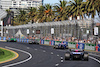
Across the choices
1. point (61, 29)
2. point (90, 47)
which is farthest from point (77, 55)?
point (61, 29)

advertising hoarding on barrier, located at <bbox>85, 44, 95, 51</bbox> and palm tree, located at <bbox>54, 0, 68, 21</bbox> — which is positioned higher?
palm tree, located at <bbox>54, 0, 68, 21</bbox>

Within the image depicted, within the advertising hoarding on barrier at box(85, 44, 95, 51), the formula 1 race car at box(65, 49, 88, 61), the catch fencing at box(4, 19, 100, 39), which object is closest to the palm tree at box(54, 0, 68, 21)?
the catch fencing at box(4, 19, 100, 39)

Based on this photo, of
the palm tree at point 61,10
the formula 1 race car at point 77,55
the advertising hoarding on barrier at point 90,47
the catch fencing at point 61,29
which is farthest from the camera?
the palm tree at point 61,10

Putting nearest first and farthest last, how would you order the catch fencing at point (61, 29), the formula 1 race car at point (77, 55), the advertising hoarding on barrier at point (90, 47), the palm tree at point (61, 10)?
the formula 1 race car at point (77, 55)
the advertising hoarding on barrier at point (90, 47)
the catch fencing at point (61, 29)
the palm tree at point (61, 10)

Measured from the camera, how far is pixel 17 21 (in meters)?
138

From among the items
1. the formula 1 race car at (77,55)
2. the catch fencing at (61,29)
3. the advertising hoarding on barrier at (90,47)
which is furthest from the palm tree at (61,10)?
the formula 1 race car at (77,55)

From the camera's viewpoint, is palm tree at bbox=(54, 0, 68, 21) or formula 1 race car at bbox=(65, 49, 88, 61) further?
palm tree at bbox=(54, 0, 68, 21)

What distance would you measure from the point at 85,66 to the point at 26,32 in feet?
158

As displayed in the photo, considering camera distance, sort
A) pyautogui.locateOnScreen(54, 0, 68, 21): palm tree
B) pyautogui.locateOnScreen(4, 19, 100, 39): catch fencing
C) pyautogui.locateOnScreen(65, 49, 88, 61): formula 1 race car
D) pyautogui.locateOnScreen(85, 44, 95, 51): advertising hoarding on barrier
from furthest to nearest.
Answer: pyautogui.locateOnScreen(54, 0, 68, 21): palm tree < pyautogui.locateOnScreen(4, 19, 100, 39): catch fencing < pyautogui.locateOnScreen(85, 44, 95, 51): advertising hoarding on barrier < pyautogui.locateOnScreen(65, 49, 88, 61): formula 1 race car

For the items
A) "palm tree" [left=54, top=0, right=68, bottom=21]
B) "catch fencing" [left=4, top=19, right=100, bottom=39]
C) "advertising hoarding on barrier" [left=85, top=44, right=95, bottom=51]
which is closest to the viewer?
"advertising hoarding on barrier" [left=85, top=44, right=95, bottom=51]

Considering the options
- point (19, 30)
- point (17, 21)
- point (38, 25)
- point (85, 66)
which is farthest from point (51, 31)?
point (17, 21)

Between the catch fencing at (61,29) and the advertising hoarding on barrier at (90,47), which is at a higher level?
the catch fencing at (61,29)

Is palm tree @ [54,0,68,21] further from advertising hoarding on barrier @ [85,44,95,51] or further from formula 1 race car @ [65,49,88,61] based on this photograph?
formula 1 race car @ [65,49,88,61]

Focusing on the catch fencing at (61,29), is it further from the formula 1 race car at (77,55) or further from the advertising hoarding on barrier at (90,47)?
the formula 1 race car at (77,55)
